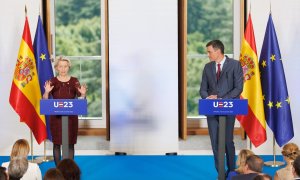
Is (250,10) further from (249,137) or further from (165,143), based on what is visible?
(165,143)

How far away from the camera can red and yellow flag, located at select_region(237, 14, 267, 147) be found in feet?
23.1

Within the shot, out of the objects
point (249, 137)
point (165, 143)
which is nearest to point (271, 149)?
point (249, 137)

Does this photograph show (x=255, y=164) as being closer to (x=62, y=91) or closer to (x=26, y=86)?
(x=62, y=91)

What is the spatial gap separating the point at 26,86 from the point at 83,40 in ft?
7.93

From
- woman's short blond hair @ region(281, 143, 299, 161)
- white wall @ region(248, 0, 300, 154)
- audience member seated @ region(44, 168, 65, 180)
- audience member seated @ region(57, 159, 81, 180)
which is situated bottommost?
woman's short blond hair @ region(281, 143, 299, 161)

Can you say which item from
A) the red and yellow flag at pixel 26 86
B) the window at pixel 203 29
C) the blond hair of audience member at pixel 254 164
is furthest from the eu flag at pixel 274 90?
the red and yellow flag at pixel 26 86

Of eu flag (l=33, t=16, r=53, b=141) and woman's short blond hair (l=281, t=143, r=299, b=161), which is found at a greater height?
eu flag (l=33, t=16, r=53, b=141)

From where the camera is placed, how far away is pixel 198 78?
30.4 ft

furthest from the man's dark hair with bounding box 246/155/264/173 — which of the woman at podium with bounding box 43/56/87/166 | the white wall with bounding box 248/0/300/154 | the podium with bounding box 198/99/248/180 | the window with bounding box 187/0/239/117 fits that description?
the window with bounding box 187/0/239/117

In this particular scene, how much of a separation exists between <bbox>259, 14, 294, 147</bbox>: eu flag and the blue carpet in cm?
61

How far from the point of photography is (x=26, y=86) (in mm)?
7031

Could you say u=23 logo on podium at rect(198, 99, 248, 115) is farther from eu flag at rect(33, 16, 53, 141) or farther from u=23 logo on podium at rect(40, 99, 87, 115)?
eu flag at rect(33, 16, 53, 141)

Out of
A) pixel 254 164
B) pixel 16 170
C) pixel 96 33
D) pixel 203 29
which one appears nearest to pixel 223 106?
pixel 254 164

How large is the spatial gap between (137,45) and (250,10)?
1.80m
